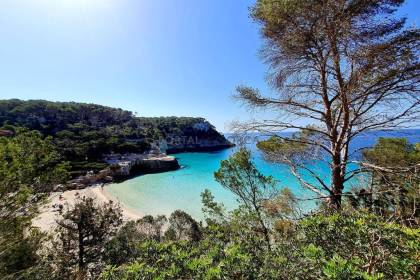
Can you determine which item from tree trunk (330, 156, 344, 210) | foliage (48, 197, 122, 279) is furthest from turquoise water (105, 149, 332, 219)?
tree trunk (330, 156, 344, 210)

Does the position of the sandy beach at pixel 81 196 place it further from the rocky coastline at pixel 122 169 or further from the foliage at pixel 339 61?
the foliage at pixel 339 61

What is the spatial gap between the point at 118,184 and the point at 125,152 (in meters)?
19.4

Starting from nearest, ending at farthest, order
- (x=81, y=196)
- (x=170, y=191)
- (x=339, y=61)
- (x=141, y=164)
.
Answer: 1. (x=339, y=61)
2. (x=81, y=196)
3. (x=170, y=191)
4. (x=141, y=164)

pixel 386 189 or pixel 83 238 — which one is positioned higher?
pixel 386 189

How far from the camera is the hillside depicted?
46375 millimetres

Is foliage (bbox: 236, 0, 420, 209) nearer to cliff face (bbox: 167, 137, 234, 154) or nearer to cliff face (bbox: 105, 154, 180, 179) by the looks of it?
cliff face (bbox: 105, 154, 180, 179)

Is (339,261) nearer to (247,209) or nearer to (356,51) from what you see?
(356,51)

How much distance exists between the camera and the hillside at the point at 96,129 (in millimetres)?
46375

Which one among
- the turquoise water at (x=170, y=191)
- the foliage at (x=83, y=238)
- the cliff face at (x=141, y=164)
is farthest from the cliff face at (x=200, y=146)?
the foliage at (x=83, y=238)

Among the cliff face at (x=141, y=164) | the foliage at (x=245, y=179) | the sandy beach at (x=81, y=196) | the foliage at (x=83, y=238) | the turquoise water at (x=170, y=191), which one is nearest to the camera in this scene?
the foliage at (x=245, y=179)

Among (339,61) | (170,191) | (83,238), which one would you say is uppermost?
(339,61)

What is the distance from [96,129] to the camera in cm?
6369

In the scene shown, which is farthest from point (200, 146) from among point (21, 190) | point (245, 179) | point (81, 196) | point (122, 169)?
point (21, 190)

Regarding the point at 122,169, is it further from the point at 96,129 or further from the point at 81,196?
the point at 96,129
